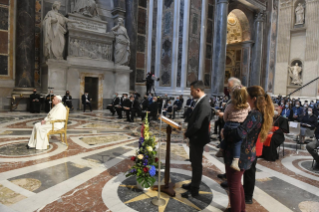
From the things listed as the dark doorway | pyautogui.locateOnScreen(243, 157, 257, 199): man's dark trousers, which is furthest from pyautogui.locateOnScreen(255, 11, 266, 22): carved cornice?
pyautogui.locateOnScreen(243, 157, 257, 199): man's dark trousers

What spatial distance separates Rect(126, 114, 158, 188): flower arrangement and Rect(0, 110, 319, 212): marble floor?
7.9 inches

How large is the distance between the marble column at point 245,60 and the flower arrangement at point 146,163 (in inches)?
889

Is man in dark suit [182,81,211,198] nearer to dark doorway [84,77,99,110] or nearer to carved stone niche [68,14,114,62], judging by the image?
carved stone niche [68,14,114,62]

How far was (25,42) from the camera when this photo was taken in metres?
12.5

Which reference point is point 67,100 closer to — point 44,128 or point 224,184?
point 44,128

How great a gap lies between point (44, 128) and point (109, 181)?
276 centimetres

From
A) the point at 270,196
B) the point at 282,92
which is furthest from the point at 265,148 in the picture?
the point at 282,92

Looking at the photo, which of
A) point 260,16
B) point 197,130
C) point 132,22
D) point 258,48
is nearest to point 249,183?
point 197,130

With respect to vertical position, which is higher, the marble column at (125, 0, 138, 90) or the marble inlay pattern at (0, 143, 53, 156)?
the marble column at (125, 0, 138, 90)

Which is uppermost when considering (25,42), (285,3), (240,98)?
(285,3)

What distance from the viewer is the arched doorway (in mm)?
23781

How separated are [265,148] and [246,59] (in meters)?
20.5

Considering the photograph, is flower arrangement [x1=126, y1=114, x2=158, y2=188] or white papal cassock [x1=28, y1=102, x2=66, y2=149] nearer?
flower arrangement [x1=126, y1=114, x2=158, y2=188]

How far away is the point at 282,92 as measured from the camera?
27.8 m
